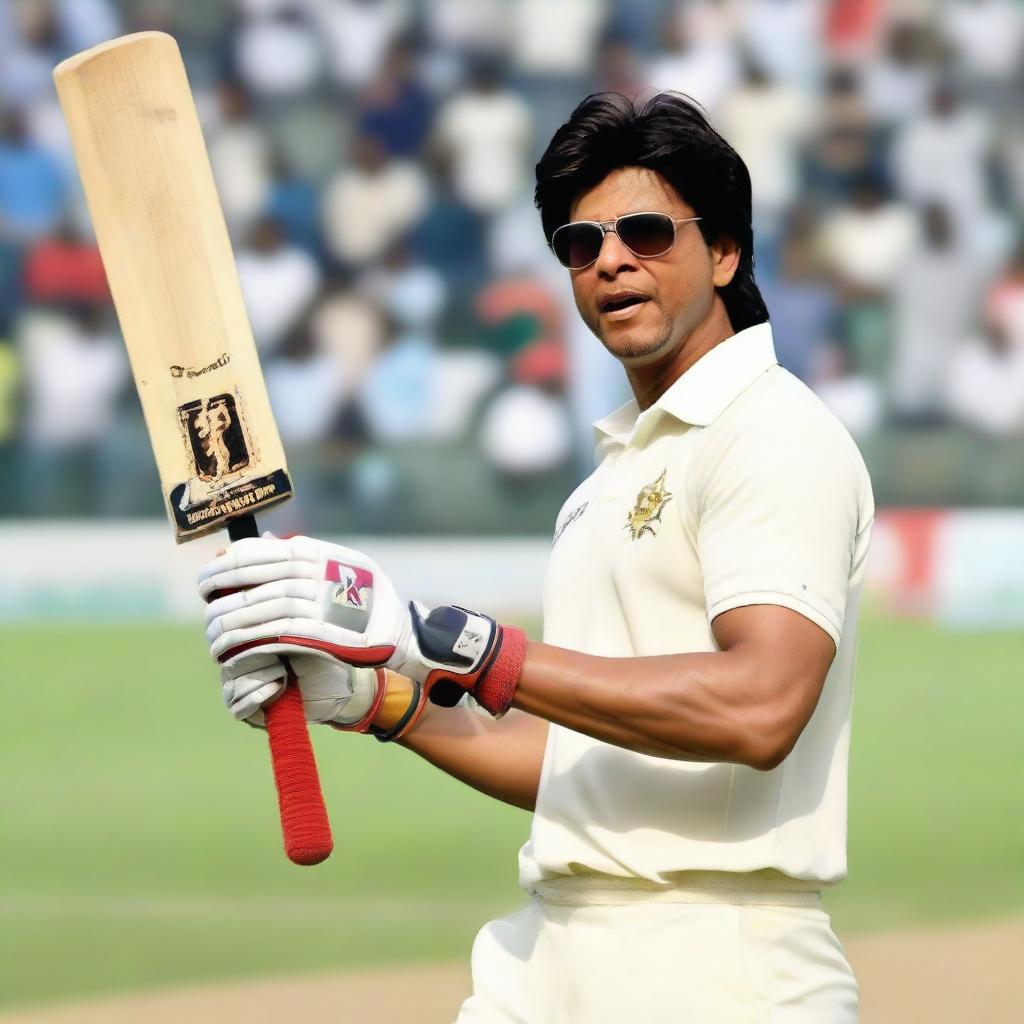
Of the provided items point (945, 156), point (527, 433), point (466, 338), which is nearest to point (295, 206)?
point (466, 338)

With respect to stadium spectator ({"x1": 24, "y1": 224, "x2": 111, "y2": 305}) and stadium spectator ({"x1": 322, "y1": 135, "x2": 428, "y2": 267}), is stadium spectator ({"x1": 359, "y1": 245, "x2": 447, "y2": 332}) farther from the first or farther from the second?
stadium spectator ({"x1": 24, "y1": 224, "x2": 111, "y2": 305})

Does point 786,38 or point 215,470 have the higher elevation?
point 786,38

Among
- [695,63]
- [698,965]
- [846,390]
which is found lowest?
[698,965]

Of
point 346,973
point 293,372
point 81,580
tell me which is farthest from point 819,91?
point 346,973

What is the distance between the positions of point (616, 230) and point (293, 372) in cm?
690

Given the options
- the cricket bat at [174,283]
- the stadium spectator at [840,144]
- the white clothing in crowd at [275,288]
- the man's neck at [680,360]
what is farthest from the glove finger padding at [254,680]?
the stadium spectator at [840,144]

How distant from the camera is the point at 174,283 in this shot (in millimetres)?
2285

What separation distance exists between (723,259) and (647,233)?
0.50 feet

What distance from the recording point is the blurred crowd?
29.0ft

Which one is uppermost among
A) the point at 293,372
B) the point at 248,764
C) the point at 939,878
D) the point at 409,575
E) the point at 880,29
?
the point at 880,29

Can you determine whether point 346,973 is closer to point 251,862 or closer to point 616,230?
point 251,862

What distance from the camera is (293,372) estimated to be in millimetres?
9133

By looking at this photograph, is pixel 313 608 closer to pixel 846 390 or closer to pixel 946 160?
pixel 846 390

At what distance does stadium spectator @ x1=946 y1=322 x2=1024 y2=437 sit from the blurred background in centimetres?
2
